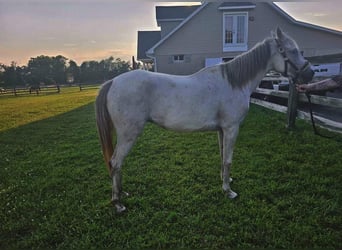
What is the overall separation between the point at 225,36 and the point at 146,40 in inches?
353

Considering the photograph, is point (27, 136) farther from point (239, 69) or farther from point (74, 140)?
point (239, 69)

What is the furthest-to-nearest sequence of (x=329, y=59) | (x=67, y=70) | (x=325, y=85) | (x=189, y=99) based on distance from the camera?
(x=67, y=70), (x=329, y=59), (x=325, y=85), (x=189, y=99)

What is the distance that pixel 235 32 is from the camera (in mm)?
14258

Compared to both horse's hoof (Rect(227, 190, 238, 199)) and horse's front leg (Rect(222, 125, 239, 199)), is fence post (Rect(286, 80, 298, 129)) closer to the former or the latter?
horse's front leg (Rect(222, 125, 239, 199))

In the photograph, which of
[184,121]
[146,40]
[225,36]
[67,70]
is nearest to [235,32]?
[225,36]

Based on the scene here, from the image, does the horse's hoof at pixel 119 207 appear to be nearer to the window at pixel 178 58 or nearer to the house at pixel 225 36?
the house at pixel 225 36

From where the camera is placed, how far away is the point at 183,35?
46.5ft

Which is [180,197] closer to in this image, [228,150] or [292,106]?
[228,150]

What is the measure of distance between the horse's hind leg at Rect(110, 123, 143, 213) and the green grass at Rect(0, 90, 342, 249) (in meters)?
0.13

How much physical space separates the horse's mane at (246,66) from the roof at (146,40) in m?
17.5

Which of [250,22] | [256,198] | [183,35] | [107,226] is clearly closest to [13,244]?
[107,226]

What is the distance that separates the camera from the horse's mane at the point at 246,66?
2723 millimetres

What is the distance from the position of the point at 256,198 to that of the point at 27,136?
6.00m

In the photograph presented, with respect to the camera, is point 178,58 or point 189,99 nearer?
point 189,99
